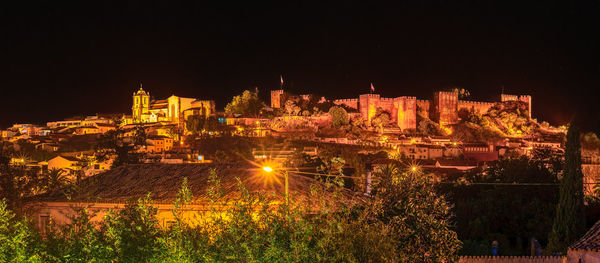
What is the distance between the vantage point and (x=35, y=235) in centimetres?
674

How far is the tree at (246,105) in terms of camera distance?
2997 inches

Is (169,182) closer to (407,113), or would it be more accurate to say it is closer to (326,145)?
(326,145)

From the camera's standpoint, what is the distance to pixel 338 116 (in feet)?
224

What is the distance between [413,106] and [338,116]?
36.1 feet

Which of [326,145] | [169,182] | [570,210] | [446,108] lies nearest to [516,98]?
[446,108]

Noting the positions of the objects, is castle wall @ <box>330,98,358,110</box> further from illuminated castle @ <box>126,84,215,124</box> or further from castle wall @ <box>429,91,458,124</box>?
illuminated castle @ <box>126,84,215,124</box>

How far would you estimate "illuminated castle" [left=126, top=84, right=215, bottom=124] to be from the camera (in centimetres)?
7631

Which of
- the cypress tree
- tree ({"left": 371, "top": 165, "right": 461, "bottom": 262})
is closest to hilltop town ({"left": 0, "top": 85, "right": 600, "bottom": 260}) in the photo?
the cypress tree

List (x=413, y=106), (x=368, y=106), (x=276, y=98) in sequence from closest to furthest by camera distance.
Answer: (x=413, y=106) < (x=368, y=106) < (x=276, y=98)

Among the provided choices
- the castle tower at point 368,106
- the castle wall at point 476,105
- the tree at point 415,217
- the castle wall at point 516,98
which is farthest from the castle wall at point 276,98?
the tree at point 415,217

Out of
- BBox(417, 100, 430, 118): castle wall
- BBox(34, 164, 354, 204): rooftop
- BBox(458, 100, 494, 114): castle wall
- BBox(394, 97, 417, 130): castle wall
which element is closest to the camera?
BBox(34, 164, 354, 204): rooftop

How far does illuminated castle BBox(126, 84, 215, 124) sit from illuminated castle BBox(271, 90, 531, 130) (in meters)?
20.6

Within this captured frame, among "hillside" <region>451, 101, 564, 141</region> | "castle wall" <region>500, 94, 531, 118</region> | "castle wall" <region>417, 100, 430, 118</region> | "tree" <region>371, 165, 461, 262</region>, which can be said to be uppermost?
"castle wall" <region>500, 94, 531, 118</region>

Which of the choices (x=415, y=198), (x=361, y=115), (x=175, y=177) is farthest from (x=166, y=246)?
(x=361, y=115)
